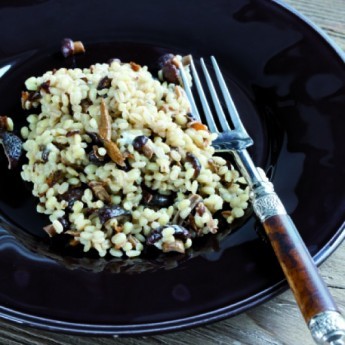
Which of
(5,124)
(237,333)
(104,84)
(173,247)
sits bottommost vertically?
(237,333)

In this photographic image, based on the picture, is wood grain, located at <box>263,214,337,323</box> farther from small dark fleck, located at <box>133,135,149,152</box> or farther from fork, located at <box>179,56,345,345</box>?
small dark fleck, located at <box>133,135,149,152</box>

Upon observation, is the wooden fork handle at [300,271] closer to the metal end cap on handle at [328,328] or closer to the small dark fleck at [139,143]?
the metal end cap on handle at [328,328]

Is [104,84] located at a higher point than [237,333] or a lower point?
higher

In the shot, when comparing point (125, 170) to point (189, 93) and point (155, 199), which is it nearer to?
point (155, 199)

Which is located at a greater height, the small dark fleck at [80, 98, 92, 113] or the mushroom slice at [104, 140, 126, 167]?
the small dark fleck at [80, 98, 92, 113]

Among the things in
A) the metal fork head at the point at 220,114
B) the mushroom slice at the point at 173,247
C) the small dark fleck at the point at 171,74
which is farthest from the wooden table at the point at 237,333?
the small dark fleck at the point at 171,74

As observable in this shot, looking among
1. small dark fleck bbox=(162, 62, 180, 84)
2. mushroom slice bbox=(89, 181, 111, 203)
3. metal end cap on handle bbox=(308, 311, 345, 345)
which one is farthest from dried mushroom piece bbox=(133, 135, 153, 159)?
metal end cap on handle bbox=(308, 311, 345, 345)

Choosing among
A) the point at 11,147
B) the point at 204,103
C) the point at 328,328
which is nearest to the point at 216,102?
the point at 204,103

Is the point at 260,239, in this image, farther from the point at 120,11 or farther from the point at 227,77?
the point at 120,11
